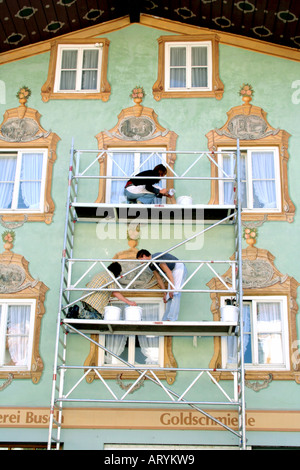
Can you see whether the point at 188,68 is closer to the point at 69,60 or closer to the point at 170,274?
the point at 69,60

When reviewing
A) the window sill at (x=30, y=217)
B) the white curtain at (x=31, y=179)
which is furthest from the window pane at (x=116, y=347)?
the white curtain at (x=31, y=179)

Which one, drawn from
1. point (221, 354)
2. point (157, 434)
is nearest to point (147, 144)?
point (221, 354)

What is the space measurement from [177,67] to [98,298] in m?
5.36

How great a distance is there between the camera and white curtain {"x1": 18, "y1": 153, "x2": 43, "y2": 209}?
1644 centimetres

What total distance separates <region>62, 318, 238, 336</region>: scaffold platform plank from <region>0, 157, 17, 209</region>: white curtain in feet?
10.3

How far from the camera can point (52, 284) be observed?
51.2 feet

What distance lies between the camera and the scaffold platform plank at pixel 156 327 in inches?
565

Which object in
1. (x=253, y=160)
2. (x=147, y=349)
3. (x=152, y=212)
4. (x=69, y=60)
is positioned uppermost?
(x=69, y=60)

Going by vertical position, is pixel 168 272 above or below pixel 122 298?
above

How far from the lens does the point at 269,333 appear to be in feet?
50.0

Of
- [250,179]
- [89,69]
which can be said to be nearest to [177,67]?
[89,69]

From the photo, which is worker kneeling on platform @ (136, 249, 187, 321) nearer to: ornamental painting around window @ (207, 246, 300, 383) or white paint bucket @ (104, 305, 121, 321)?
ornamental painting around window @ (207, 246, 300, 383)

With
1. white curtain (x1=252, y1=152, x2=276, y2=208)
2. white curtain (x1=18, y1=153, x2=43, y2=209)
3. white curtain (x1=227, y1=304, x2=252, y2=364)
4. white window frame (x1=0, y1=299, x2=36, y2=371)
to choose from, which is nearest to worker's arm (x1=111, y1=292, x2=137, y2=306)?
white window frame (x1=0, y1=299, x2=36, y2=371)

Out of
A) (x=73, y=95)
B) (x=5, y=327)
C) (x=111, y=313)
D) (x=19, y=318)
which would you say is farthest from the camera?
(x=73, y=95)
